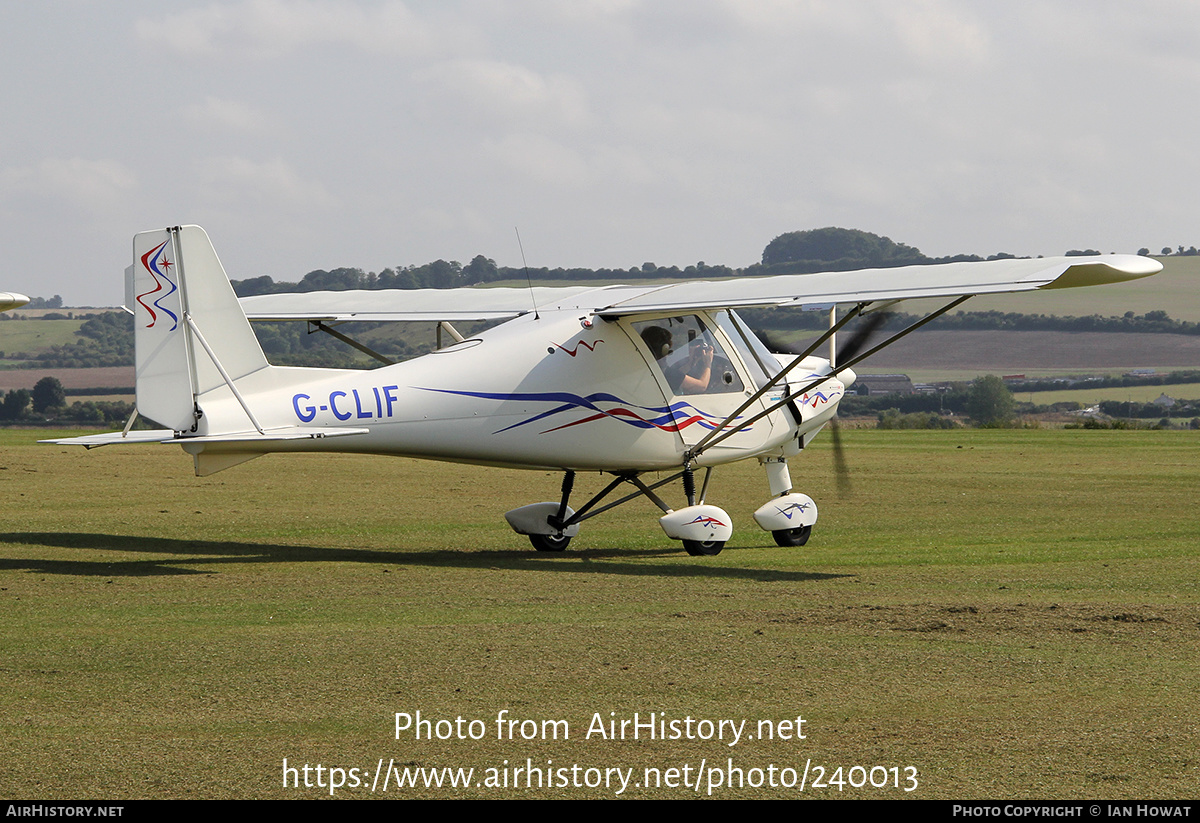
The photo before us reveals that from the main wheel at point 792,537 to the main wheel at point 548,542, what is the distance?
2254 mm

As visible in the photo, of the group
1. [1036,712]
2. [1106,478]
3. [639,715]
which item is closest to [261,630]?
[639,715]

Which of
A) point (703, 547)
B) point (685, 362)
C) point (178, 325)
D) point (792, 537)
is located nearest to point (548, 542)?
point (703, 547)

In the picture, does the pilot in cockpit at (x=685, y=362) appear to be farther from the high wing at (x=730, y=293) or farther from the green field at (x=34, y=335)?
the green field at (x=34, y=335)

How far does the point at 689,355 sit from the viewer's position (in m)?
13.9

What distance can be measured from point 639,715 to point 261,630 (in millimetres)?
3363

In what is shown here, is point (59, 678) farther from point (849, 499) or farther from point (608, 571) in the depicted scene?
point (849, 499)

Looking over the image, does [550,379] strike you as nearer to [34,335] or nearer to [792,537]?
[792,537]

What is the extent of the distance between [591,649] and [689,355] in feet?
20.9

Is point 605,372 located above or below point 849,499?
above

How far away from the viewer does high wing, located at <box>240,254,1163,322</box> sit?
11.1 metres

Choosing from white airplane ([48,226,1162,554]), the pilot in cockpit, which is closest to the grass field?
white airplane ([48,226,1162,554])

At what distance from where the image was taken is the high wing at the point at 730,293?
36.5ft

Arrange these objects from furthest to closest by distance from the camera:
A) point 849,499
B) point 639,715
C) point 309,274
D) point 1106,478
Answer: point 309,274 < point 1106,478 < point 849,499 < point 639,715

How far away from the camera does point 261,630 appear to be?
8.69 meters
